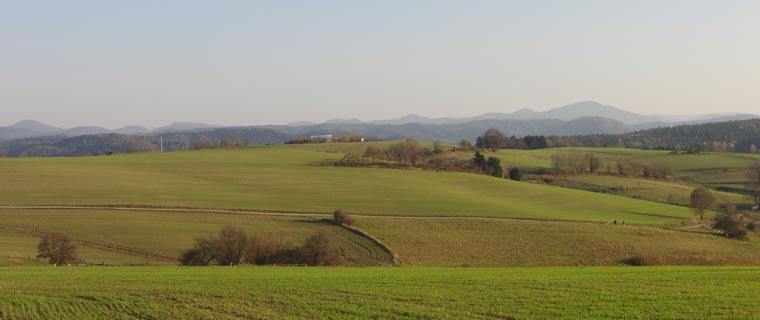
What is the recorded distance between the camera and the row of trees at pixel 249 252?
3712 centimetres

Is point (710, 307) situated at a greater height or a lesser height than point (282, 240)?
greater

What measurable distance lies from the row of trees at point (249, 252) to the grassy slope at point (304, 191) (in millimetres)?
19070

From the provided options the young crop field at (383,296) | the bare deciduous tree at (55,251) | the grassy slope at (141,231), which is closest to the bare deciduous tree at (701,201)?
the grassy slope at (141,231)

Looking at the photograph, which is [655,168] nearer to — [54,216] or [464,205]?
[464,205]

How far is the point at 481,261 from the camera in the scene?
1622 inches

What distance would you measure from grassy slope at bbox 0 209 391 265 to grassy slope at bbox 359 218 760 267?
3.34 meters

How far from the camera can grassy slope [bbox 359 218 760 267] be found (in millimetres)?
42281

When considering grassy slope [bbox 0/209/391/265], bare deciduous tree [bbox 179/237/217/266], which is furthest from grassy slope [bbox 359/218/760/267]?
bare deciduous tree [bbox 179/237/217/266]

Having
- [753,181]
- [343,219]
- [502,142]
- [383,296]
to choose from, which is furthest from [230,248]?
[502,142]

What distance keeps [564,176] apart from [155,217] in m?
78.4

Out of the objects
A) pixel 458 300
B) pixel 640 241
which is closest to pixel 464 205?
pixel 640 241

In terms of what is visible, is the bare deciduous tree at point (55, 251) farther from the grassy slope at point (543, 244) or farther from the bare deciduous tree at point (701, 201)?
the bare deciduous tree at point (701, 201)

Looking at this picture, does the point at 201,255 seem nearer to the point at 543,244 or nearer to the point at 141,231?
the point at 141,231

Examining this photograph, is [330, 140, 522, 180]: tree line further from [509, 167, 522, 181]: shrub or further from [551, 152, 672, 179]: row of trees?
[551, 152, 672, 179]: row of trees
